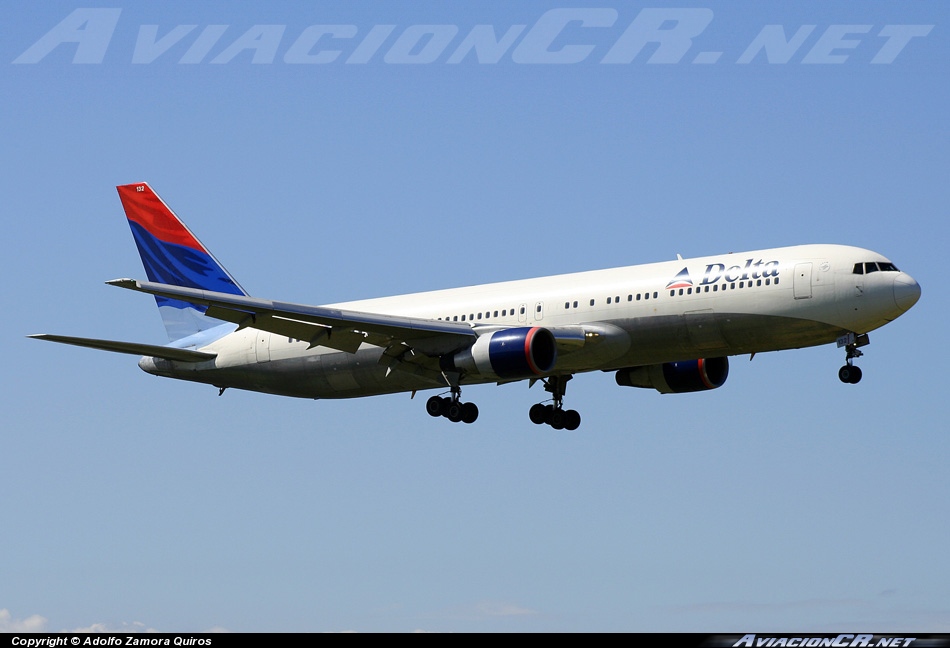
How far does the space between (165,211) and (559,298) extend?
19809 mm

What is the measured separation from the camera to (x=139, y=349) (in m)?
55.4

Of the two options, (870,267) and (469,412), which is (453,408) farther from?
(870,267)

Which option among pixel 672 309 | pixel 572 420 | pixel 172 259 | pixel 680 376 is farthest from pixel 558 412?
pixel 172 259

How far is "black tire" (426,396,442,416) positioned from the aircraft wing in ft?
5.68

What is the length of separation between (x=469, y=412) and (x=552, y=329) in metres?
4.69

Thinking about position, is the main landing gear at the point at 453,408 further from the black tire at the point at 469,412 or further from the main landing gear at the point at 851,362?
the main landing gear at the point at 851,362

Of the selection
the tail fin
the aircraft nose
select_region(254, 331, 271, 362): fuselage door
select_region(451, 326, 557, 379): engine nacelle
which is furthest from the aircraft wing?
the aircraft nose

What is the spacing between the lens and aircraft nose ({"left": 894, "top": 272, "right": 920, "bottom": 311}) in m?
47.1

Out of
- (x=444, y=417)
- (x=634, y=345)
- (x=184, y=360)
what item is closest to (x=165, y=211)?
(x=184, y=360)

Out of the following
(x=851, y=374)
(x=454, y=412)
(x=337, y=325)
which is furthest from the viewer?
(x=454, y=412)

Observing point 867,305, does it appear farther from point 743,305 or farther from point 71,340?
point 71,340

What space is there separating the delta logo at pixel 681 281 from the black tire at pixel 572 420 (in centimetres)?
878

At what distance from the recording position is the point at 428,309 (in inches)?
2128
